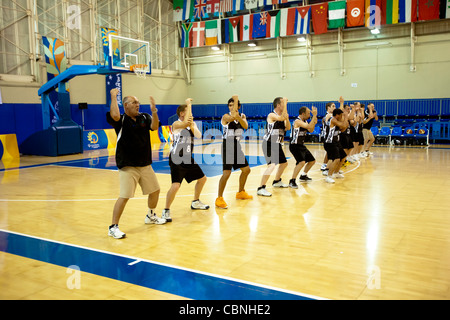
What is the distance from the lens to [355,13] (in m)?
20.2

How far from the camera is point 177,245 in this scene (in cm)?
509

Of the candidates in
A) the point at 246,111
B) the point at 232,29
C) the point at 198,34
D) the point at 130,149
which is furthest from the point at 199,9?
the point at 130,149

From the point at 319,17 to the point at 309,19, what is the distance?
553 millimetres

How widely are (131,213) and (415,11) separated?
17837 mm

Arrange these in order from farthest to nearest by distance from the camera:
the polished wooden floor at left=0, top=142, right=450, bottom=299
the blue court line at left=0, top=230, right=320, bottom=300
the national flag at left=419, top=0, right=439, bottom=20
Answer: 1. the national flag at left=419, top=0, right=439, bottom=20
2. the polished wooden floor at left=0, top=142, right=450, bottom=299
3. the blue court line at left=0, top=230, right=320, bottom=300

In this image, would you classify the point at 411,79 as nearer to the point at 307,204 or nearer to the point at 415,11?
the point at 415,11

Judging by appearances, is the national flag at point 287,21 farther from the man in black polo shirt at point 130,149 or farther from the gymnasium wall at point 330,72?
the man in black polo shirt at point 130,149

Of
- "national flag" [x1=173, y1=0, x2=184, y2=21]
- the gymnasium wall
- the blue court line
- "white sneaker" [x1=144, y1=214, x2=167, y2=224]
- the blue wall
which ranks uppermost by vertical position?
"national flag" [x1=173, y1=0, x2=184, y2=21]

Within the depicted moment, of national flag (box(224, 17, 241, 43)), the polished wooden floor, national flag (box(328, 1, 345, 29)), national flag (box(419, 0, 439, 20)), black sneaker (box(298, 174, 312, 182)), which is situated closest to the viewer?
the polished wooden floor

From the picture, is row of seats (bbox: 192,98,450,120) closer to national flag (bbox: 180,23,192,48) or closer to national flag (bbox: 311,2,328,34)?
national flag (bbox: 311,2,328,34)

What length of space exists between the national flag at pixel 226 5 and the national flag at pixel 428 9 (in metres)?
10.0

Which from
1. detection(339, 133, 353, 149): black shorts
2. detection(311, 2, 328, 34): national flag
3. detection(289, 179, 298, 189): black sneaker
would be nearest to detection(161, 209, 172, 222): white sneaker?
detection(289, 179, 298, 189): black sneaker

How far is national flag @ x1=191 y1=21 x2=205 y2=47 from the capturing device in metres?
25.1

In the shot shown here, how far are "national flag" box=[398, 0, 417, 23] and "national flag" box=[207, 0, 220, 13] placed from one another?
10.0 m
